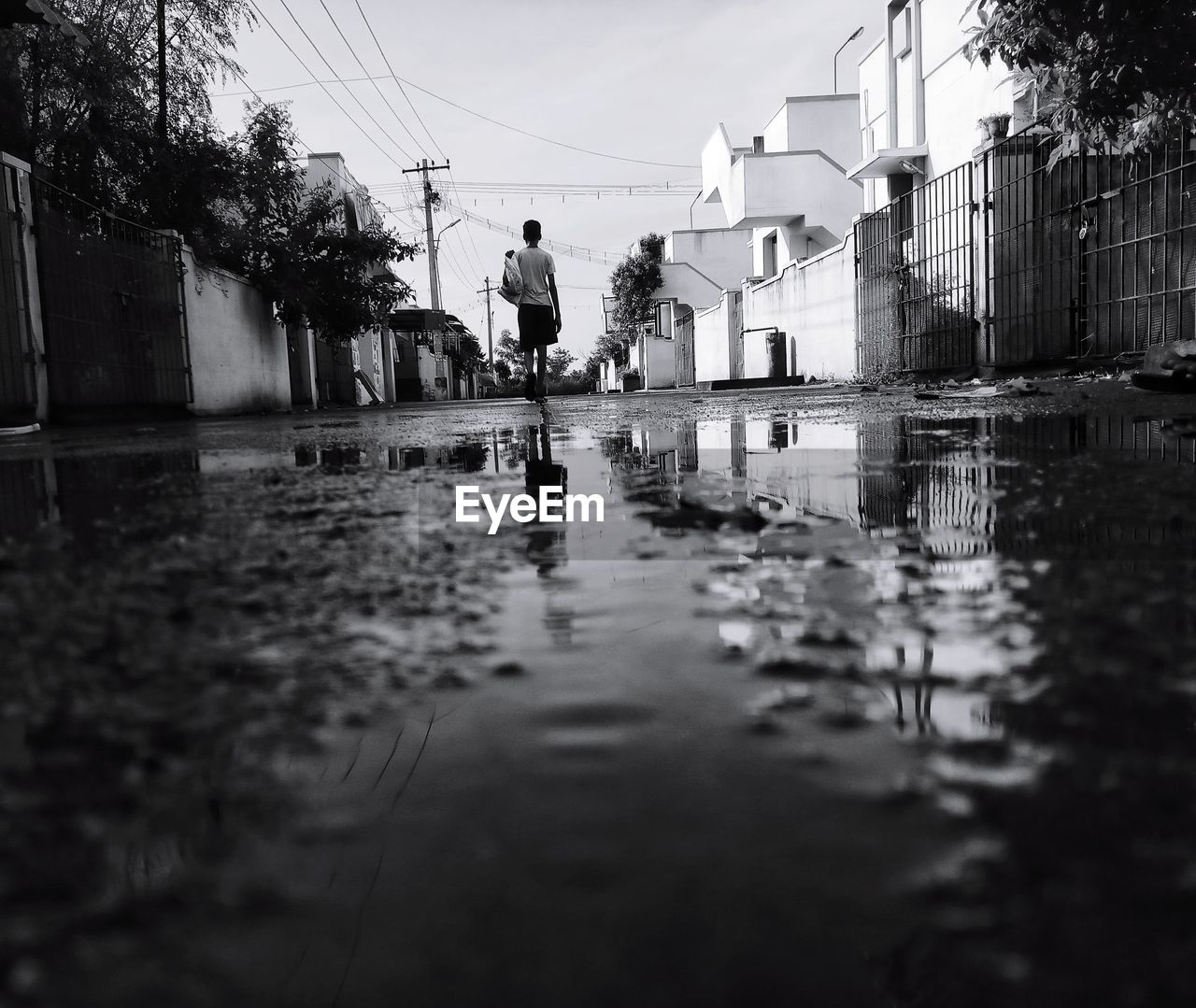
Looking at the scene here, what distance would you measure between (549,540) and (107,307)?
1101 centimetres

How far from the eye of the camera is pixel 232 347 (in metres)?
15.2

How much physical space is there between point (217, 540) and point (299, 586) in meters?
0.43

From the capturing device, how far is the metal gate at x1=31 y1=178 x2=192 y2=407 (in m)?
9.37

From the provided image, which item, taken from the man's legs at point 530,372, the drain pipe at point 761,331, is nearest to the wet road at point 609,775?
the man's legs at point 530,372

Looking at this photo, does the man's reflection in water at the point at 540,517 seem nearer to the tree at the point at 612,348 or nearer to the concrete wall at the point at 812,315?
the concrete wall at the point at 812,315

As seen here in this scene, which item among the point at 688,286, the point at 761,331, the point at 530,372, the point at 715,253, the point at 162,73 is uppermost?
the point at 715,253

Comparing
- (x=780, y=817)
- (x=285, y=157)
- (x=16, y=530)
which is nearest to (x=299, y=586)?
(x=780, y=817)

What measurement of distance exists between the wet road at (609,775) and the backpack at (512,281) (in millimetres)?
9543

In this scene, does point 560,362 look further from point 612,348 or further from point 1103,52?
point 1103,52

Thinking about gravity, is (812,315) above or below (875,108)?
below

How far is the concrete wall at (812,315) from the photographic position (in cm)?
1731

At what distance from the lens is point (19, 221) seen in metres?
8.70

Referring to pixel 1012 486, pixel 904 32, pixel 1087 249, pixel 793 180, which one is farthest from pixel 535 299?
pixel 793 180

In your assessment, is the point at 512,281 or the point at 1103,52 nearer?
the point at 1103,52
